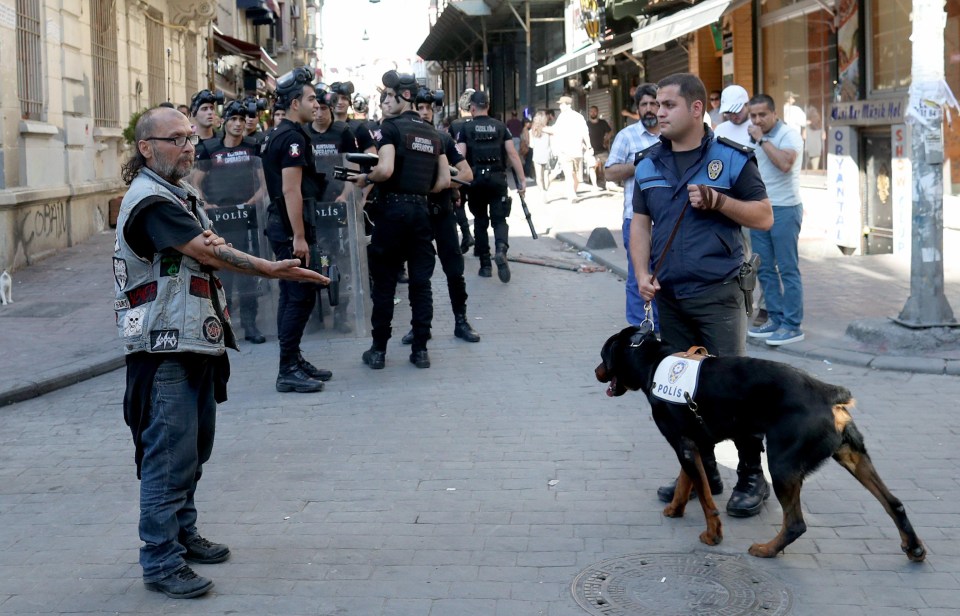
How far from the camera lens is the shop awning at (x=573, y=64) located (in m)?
23.7

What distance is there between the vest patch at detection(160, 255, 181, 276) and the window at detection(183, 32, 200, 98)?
2206cm

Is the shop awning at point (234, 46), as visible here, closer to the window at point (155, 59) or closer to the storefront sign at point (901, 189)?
the window at point (155, 59)

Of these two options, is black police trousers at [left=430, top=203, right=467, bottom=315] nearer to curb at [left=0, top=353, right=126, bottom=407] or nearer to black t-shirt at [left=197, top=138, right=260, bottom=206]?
black t-shirt at [left=197, top=138, right=260, bottom=206]

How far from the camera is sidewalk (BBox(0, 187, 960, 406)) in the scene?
310 inches

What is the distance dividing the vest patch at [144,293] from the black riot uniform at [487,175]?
25.9 feet

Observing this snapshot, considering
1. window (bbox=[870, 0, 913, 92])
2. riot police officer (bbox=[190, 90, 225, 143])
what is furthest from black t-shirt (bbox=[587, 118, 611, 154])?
riot police officer (bbox=[190, 90, 225, 143])

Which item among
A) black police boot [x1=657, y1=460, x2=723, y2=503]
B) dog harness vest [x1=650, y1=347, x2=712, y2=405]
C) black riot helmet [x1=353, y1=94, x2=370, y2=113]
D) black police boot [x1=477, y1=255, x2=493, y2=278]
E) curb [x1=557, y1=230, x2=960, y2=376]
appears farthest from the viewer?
black riot helmet [x1=353, y1=94, x2=370, y2=113]

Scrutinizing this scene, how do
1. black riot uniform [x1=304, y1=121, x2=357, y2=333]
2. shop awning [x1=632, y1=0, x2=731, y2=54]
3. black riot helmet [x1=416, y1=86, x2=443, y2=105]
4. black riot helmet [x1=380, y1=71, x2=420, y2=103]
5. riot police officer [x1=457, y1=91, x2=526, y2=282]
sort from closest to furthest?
black riot helmet [x1=380, y1=71, x2=420, y2=103] → black riot helmet [x1=416, y1=86, x2=443, y2=105] → black riot uniform [x1=304, y1=121, x2=357, y2=333] → riot police officer [x1=457, y1=91, x2=526, y2=282] → shop awning [x1=632, y1=0, x2=731, y2=54]

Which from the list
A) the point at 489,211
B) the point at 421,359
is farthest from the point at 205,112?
the point at 489,211

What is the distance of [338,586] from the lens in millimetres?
4164

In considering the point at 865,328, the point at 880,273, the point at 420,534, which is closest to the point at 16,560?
the point at 420,534

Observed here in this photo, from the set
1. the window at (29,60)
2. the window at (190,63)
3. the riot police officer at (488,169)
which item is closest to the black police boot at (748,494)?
the riot police officer at (488,169)

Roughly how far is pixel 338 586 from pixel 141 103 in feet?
57.0

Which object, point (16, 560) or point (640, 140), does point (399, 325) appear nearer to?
point (640, 140)
